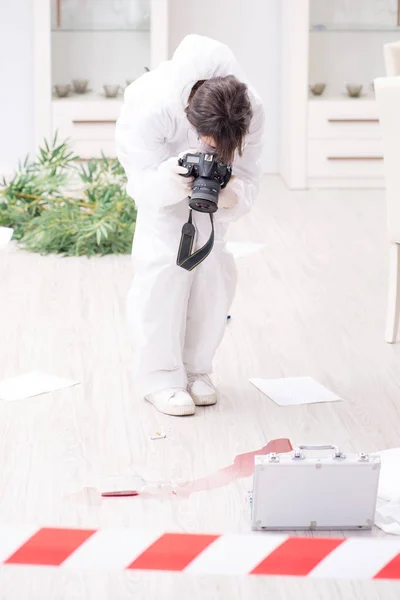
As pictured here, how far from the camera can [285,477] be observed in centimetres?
199

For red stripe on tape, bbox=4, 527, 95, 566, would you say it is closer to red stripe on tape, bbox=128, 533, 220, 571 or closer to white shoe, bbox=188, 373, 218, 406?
red stripe on tape, bbox=128, 533, 220, 571

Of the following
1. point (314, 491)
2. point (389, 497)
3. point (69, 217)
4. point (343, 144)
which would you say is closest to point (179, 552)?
point (314, 491)

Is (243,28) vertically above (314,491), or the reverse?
(243,28)

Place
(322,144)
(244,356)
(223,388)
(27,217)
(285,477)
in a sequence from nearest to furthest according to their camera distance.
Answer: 1. (285,477)
2. (223,388)
3. (244,356)
4. (27,217)
5. (322,144)

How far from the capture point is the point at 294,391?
286 cm

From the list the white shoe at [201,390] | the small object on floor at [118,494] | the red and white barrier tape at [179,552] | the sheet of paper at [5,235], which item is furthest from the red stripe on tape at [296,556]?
the sheet of paper at [5,235]

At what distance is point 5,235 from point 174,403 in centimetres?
224

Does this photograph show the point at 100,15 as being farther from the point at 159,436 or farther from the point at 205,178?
→ the point at 159,436

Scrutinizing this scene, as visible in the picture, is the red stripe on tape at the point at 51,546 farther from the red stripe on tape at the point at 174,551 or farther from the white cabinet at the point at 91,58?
the white cabinet at the point at 91,58

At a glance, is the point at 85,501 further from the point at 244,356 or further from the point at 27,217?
the point at 27,217

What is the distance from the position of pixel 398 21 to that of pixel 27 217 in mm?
2686

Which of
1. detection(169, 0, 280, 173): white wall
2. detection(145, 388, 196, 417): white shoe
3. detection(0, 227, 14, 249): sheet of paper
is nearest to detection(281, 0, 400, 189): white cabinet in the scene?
detection(169, 0, 280, 173): white wall

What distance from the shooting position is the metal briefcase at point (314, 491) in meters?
1.98

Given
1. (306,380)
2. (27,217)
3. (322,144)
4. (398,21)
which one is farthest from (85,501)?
(398,21)
